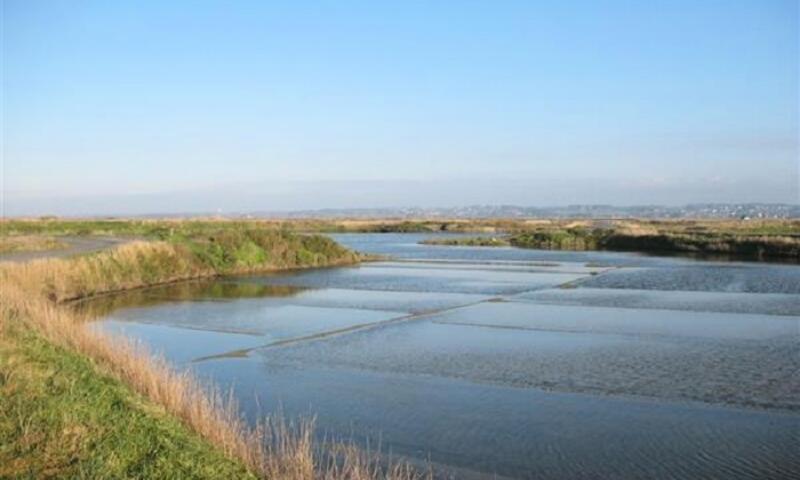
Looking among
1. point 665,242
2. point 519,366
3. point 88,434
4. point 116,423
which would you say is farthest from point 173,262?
point 665,242

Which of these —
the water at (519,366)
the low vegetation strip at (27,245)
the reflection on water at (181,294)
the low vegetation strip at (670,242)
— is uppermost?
the low vegetation strip at (27,245)

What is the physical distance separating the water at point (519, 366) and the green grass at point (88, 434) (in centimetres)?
244

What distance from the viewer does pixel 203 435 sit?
7699mm

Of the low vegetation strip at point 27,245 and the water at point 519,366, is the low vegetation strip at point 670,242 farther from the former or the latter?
the low vegetation strip at point 27,245

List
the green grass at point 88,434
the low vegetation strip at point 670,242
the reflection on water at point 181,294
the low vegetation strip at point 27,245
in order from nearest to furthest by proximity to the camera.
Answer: the green grass at point 88,434, the reflection on water at point 181,294, the low vegetation strip at point 27,245, the low vegetation strip at point 670,242

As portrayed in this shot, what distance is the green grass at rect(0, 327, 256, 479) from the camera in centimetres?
642

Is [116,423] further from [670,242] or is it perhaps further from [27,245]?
[670,242]

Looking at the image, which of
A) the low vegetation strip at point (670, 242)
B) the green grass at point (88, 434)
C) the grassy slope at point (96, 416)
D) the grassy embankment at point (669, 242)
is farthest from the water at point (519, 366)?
the grassy embankment at point (669, 242)

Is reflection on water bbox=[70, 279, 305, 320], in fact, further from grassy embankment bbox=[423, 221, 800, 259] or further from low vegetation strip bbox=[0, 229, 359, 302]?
grassy embankment bbox=[423, 221, 800, 259]

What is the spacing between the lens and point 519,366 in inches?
542

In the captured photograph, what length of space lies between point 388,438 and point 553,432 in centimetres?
201

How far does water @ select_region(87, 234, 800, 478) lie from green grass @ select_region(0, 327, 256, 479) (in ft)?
7.99

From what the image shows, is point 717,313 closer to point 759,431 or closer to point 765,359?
point 765,359

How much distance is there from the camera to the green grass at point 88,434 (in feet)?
21.1
